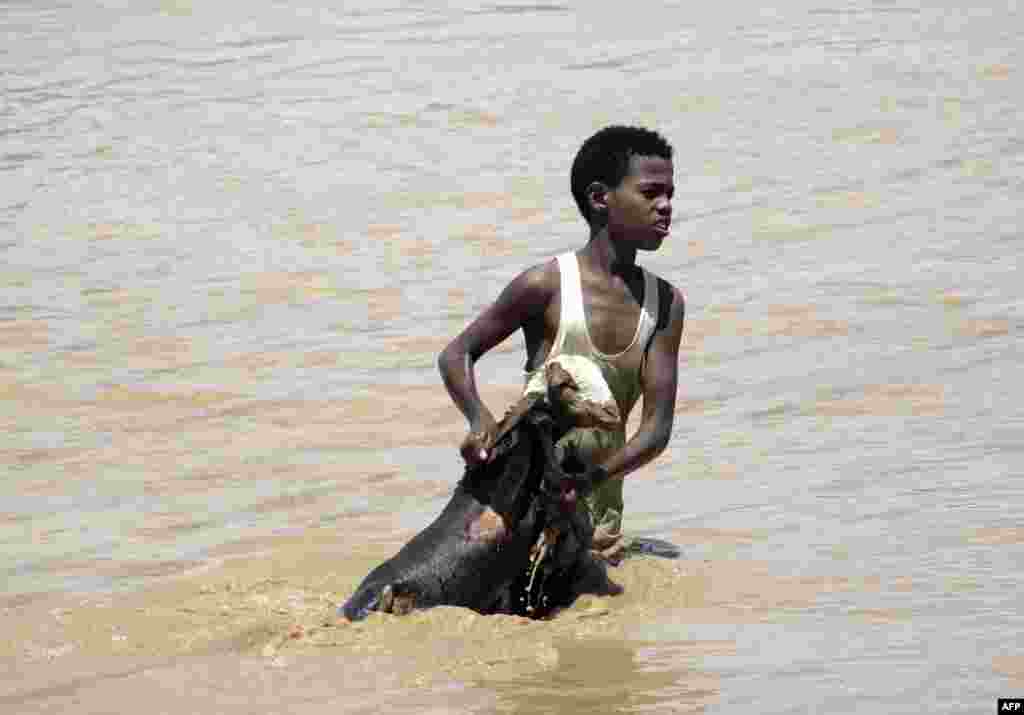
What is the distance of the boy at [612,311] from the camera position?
250 inches

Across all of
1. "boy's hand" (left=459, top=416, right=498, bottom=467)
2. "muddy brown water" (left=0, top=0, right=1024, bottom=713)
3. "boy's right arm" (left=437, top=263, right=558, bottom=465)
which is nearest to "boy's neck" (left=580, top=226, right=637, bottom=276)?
"boy's right arm" (left=437, top=263, right=558, bottom=465)

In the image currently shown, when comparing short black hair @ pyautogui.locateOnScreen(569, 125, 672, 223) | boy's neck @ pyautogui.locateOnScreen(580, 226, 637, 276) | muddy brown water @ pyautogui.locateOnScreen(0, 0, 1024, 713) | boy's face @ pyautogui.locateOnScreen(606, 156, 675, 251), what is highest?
short black hair @ pyautogui.locateOnScreen(569, 125, 672, 223)

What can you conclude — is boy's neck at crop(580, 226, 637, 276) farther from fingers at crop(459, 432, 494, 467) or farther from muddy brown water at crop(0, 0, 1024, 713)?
muddy brown water at crop(0, 0, 1024, 713)

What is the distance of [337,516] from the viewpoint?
784 cm

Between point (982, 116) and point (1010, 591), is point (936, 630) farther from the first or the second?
point (982, 116)

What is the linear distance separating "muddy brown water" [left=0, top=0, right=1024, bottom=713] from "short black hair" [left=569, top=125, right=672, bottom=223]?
1194mm

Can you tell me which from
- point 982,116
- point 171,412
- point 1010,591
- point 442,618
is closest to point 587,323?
point 442,618

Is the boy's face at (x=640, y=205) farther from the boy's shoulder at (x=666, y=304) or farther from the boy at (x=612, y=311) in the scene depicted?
the boy's shoulder at (x=666, y=304)

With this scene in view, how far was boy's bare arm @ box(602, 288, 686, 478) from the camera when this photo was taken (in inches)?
247

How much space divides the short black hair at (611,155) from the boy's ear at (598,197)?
0.6 inches

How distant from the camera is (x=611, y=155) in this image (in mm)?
6527

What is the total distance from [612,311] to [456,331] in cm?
411

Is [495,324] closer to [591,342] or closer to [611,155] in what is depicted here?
[591,342]

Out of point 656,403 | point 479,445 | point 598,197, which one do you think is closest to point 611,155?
point 598,197
